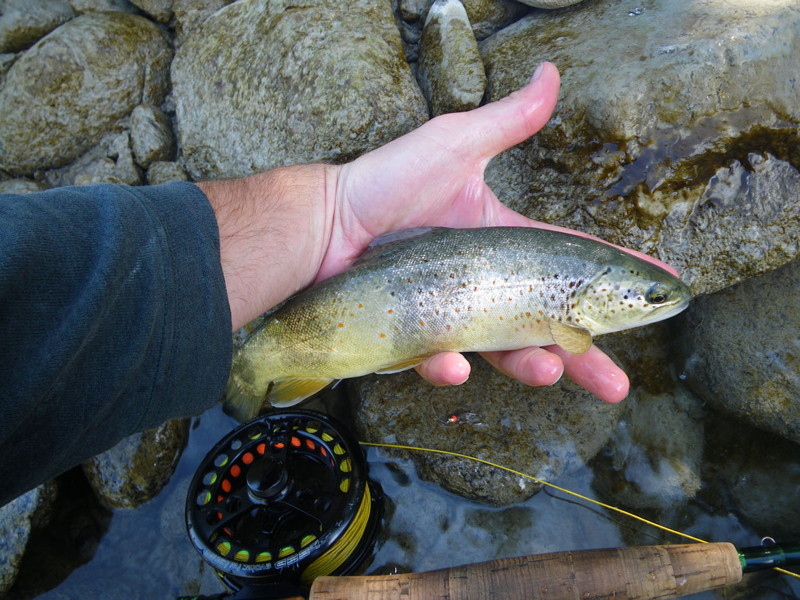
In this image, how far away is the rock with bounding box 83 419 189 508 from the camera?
3.33m

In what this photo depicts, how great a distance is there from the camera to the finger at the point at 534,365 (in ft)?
8.62

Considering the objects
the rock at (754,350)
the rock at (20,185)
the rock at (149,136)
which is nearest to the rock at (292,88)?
the rock at (149,136)

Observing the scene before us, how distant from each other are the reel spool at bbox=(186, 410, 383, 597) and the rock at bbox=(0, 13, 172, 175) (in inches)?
119

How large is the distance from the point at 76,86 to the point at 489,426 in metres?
4.17

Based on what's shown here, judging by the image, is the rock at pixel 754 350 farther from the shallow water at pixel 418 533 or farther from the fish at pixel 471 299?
the fish at pixel 471 299

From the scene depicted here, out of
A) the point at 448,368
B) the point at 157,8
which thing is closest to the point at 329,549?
the point at 448,368

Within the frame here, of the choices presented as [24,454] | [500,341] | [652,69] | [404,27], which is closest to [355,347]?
[500,341]

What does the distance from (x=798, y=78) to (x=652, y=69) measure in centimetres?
81

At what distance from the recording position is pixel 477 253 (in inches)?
102

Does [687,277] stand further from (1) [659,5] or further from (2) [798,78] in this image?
(1) [659,5]

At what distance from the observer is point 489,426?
10.8 ft

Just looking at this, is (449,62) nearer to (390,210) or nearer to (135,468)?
(390,210)

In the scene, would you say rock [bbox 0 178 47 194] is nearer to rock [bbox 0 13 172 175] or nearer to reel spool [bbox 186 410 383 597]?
rock [bbox 0 13 172 175]

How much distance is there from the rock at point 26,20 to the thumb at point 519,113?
4.04 metres
